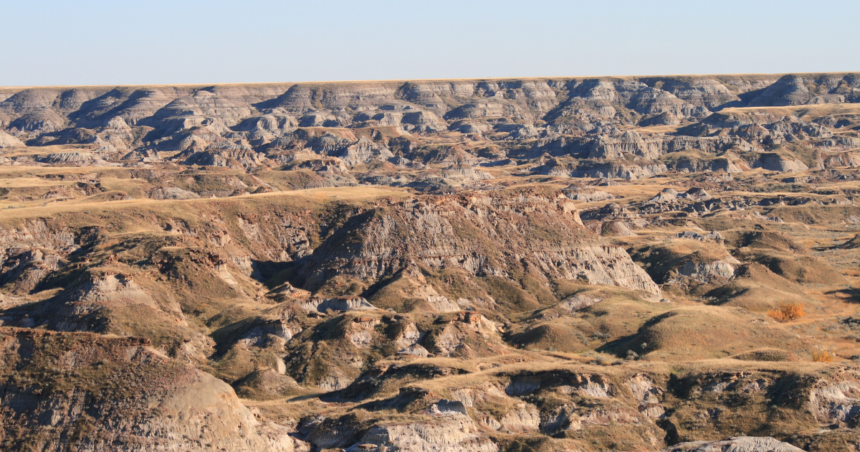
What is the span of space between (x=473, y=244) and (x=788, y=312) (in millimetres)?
37376

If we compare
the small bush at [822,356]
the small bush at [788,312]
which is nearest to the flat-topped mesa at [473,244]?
the small bush at [788,312]

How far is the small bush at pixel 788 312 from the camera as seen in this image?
4611 inches

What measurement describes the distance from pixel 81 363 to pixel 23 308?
142ft

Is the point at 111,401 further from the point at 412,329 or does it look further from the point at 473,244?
the point at 473,244

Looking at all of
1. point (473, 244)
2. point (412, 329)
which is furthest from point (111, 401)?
point (473, 244)

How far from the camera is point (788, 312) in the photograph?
388ft

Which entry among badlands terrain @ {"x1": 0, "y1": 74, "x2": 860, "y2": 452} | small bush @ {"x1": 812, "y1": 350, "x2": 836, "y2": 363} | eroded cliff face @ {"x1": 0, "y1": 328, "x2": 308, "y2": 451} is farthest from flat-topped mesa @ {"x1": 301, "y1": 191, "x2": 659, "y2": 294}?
eroded cliff face @ {"x1": 0, "y1": 328, "x2": 308, "y2": 451}

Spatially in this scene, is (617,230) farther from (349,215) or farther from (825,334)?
(825,334)

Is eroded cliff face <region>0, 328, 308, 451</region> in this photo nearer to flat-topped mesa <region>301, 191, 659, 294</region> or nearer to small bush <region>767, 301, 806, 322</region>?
flat-topped mesa <region>301, 191, 659, 294</region>

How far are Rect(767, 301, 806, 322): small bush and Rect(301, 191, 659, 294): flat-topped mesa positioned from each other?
52.7 ft

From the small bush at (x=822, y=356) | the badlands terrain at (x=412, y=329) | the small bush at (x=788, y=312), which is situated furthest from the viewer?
the small bush at (x=788, y=312)

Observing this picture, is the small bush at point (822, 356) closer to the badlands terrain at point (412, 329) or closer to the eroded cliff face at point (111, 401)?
the badlands terrain at point (412, 329)

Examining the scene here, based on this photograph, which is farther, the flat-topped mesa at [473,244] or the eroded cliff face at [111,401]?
the flat-topped mesa at [473,244]

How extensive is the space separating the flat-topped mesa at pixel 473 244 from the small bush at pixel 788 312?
1606cm
